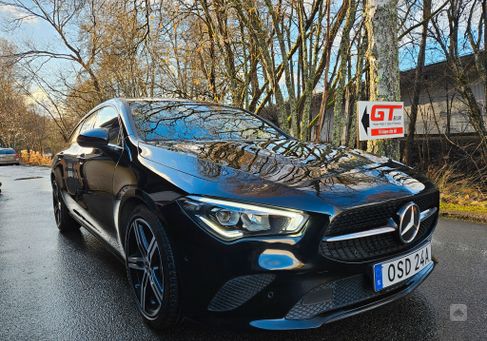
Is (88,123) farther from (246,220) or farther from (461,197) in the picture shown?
(461,197)

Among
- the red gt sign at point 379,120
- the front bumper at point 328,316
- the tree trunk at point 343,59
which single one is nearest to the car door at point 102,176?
A: the front bumper at point 328,316

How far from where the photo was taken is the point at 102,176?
2957 millimetres

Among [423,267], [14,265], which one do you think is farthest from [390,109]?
[14,265]

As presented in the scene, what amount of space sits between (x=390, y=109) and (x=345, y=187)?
135 inches

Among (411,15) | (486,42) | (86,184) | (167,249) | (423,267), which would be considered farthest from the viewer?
(411,15)

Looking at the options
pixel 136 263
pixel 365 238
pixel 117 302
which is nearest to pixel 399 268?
pixel 365 238

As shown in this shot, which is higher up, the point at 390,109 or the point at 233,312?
the point at 390,109

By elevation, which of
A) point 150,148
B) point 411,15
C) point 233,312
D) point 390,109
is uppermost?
point 411,15

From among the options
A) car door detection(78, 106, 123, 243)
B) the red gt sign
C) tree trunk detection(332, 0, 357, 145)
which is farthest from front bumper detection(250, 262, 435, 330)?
tree trunk detection(332, 0, 357, 145)

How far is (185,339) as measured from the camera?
82.0 inches

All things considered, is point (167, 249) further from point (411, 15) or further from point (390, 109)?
point (411, 15)

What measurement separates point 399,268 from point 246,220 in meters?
0.88

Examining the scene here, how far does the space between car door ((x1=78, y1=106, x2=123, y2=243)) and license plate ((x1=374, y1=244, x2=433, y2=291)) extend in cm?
185

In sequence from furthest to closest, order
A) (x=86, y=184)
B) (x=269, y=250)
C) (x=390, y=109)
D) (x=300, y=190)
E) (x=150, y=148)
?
(x=390, y=109), (x=86, y=184), (x=150, y=148), (x=300, y=190), (x=269, y=250)
